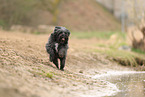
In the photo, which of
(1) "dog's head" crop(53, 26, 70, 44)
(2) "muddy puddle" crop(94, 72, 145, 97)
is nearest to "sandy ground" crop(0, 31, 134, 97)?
(2) "muddy puddle" crop(94, 72, 145, 97)

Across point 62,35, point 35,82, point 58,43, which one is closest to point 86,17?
point 58,43

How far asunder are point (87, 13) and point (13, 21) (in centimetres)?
1761

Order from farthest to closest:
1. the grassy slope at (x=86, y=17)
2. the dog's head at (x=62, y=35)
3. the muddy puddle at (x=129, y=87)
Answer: the grassy slope at (x=86, y=17) → the dog's head at (x=62, y=35) → the muddy puddle at (x=129, y=87)

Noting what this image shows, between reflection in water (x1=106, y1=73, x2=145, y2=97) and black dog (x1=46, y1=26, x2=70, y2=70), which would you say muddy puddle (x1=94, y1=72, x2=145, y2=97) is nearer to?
reflection in water (x1=106, y1=73, x2=145, y2=97)

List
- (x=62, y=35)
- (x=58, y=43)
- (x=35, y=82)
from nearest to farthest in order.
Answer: (x=35, y=82) < (x=62, y=35) < (x=58, y=43)

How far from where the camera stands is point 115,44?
637 inches

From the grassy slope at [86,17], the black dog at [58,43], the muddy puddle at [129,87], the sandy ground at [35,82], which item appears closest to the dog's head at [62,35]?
Result: the black dog at [58,43]

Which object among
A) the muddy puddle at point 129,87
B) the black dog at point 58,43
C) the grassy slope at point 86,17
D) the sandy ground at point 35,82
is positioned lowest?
the muddy puddle at point 129,87

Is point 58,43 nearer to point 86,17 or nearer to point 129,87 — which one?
point 129,87

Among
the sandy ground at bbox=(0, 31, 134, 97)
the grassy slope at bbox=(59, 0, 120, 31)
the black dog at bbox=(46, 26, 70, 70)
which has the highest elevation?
the grassy slope at bbox=(59, 0, 120, 31)

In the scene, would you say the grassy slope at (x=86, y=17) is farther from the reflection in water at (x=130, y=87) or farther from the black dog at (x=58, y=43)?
the black dog at (x=58, y=43)

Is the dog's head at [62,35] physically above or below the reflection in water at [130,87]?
above

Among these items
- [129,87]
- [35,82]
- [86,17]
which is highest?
[86,17]

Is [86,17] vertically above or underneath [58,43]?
above
